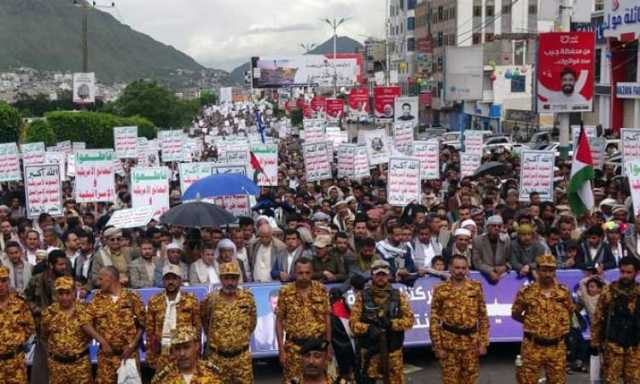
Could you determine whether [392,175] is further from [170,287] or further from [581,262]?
[170,287]

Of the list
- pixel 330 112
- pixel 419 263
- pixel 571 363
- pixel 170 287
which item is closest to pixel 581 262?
pixel 571 363

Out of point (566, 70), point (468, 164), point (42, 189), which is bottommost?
point (42, 189)

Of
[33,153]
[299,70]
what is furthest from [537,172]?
[299,70]

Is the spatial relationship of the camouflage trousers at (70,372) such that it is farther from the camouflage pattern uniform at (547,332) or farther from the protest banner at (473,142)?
the protest banner at (473,142)

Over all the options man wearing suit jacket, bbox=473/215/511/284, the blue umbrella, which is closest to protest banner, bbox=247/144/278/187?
the blue umbrella

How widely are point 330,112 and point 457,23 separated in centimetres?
2827

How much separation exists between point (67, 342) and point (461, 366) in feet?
10.6

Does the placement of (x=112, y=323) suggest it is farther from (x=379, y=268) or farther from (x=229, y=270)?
(x=379, y=268)

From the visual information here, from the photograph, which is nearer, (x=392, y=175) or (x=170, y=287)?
(x=170, y=287)

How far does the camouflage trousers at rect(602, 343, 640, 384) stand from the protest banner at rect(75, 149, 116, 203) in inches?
388

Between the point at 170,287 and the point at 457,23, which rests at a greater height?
the point at 457,23

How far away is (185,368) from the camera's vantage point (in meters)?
5.19

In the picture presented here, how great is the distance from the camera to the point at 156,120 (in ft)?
292

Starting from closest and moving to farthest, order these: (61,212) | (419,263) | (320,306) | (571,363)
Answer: (320,306)
(571,363)
(419,263)
(61,212)
